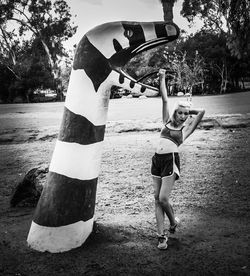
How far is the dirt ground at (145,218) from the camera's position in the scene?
7.80 ft

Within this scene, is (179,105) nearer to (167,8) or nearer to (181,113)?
(181,113)

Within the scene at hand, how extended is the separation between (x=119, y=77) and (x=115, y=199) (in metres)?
1.93

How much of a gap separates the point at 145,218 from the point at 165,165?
2.89ft

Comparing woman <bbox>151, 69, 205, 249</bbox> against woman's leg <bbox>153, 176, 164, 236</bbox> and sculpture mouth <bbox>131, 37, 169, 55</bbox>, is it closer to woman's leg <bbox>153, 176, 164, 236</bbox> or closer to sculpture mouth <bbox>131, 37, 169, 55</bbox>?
woman's leg <bbox>153, 176, 164, 236</bbox>

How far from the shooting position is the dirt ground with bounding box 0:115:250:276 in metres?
2.38

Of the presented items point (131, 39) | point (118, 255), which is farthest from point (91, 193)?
point (131, 39)

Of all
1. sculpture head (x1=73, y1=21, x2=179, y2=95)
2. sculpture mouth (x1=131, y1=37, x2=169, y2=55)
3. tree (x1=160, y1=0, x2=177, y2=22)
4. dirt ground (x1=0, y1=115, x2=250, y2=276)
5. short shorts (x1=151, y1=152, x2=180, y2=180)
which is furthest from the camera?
tree (x1=160, y1=0, x2=177, y2=22)

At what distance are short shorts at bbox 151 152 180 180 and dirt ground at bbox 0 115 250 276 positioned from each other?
1.99ft

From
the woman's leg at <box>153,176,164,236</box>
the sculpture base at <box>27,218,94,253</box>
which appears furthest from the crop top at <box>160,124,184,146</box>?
the sculpture base at <box>27,218,94,253</box>

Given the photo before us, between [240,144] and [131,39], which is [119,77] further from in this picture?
[240,144]

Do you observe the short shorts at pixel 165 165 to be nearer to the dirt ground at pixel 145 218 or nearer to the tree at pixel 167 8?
the dirt ground at pixel 145 218

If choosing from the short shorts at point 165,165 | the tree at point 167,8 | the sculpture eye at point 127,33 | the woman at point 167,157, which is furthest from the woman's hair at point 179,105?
the tree at point 167,8

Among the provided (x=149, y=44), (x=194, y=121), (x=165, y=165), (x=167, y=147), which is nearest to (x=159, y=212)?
(x=165, y=165)

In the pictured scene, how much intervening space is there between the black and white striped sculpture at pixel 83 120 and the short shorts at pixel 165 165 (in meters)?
0.57
